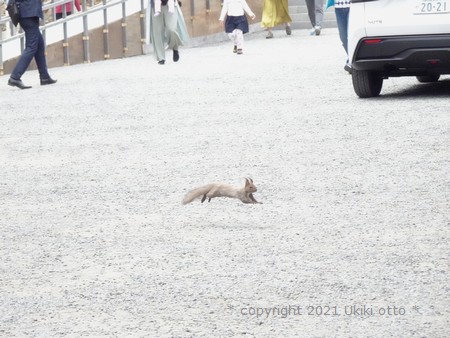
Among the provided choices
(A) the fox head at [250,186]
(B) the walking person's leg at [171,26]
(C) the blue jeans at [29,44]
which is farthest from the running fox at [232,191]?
(B) the walking person's leg at [171,26]

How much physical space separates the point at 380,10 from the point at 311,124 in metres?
2.22

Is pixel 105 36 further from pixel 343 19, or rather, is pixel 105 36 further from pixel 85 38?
pixel 343 19

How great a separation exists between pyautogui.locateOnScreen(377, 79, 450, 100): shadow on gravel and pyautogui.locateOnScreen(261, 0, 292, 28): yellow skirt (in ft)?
46.9

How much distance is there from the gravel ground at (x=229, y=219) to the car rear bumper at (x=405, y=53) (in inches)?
15.6

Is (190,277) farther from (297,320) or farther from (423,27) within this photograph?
(423,27)

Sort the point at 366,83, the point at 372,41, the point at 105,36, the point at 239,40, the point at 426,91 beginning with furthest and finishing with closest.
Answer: the point at 239,40
the point at 105,36
the point at 426,91
the point at 366,83
the point at 372,41

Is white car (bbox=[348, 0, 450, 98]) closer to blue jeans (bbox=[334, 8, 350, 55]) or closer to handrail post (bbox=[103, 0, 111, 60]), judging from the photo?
blue jeans (bbox=[334, 8, 350, 55])

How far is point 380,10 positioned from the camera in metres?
14.8

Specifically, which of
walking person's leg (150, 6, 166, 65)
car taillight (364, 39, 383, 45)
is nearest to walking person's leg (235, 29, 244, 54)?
walking person's leg (150, 6, 166, 65)

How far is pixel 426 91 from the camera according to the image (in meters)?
16.4

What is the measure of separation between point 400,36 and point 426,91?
1.82m

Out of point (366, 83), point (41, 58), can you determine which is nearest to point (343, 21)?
point (366, 83)

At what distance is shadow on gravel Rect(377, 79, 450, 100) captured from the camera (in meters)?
15.8

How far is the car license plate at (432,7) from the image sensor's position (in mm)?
14562
